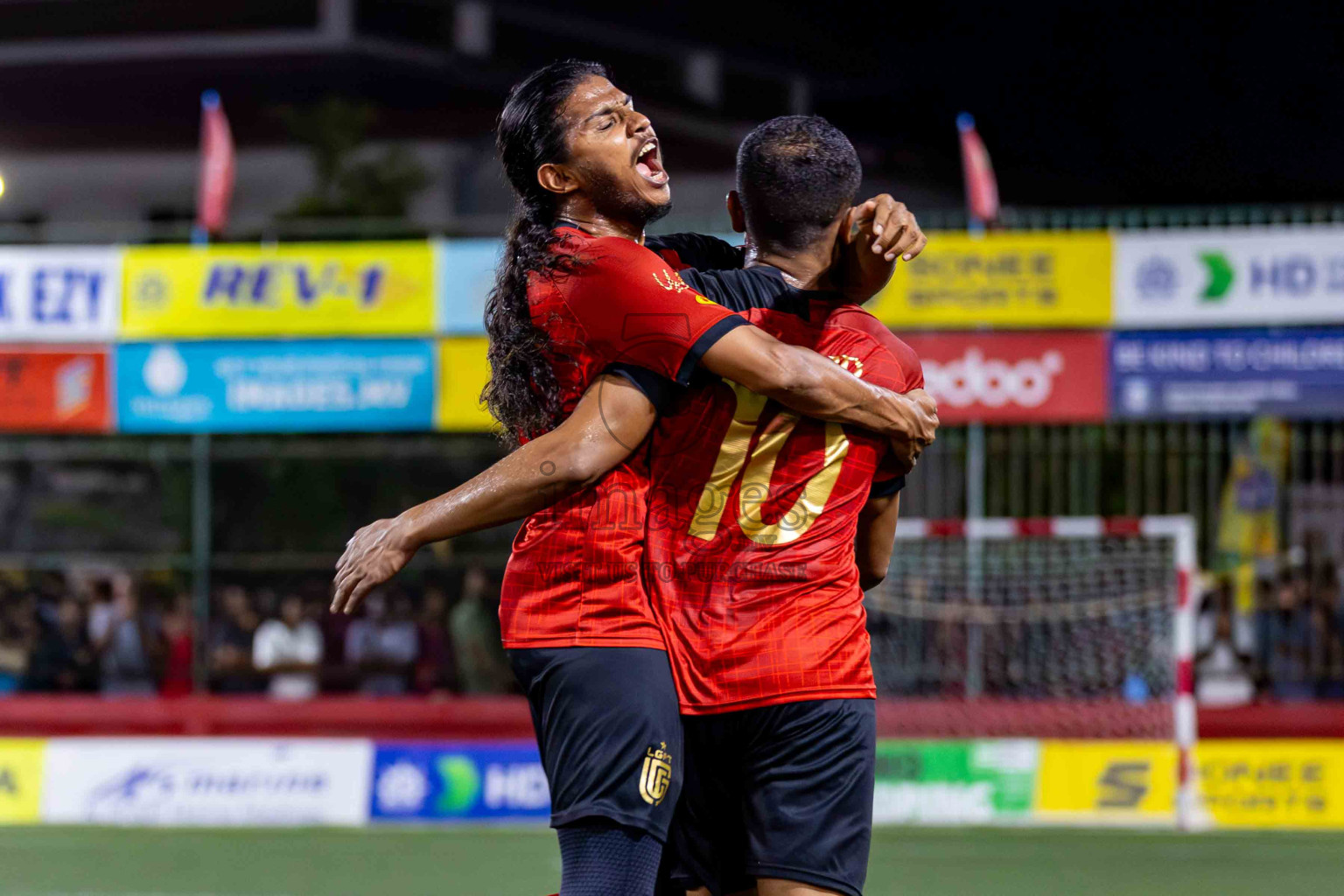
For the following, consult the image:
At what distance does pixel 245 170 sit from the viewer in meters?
23.5

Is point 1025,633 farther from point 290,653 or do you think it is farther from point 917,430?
point 917,430

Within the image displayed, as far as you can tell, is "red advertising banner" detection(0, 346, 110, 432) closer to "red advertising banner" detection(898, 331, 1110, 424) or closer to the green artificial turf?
the green artificial turf

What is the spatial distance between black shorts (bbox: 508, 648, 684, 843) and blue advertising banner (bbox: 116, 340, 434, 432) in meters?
9.57

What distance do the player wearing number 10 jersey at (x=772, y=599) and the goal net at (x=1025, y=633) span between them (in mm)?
8320

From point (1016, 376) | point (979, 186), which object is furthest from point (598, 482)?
point (979, 186)

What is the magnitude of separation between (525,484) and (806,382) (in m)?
0.52

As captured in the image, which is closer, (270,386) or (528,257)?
(528,257)

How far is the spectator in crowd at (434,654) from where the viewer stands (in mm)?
12789

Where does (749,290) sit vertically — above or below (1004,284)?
below

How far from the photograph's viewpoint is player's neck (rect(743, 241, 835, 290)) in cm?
332

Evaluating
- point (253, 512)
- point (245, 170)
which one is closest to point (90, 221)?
point (245, 170)

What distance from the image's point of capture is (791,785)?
316 centimetres

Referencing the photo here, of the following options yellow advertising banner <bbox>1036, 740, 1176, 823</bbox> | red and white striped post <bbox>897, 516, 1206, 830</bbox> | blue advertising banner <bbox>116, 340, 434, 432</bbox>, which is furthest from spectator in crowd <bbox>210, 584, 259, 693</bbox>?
yellow advertising banner <bbox>1036, 740, 1176, 823</bbox>

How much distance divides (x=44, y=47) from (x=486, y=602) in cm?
1577
